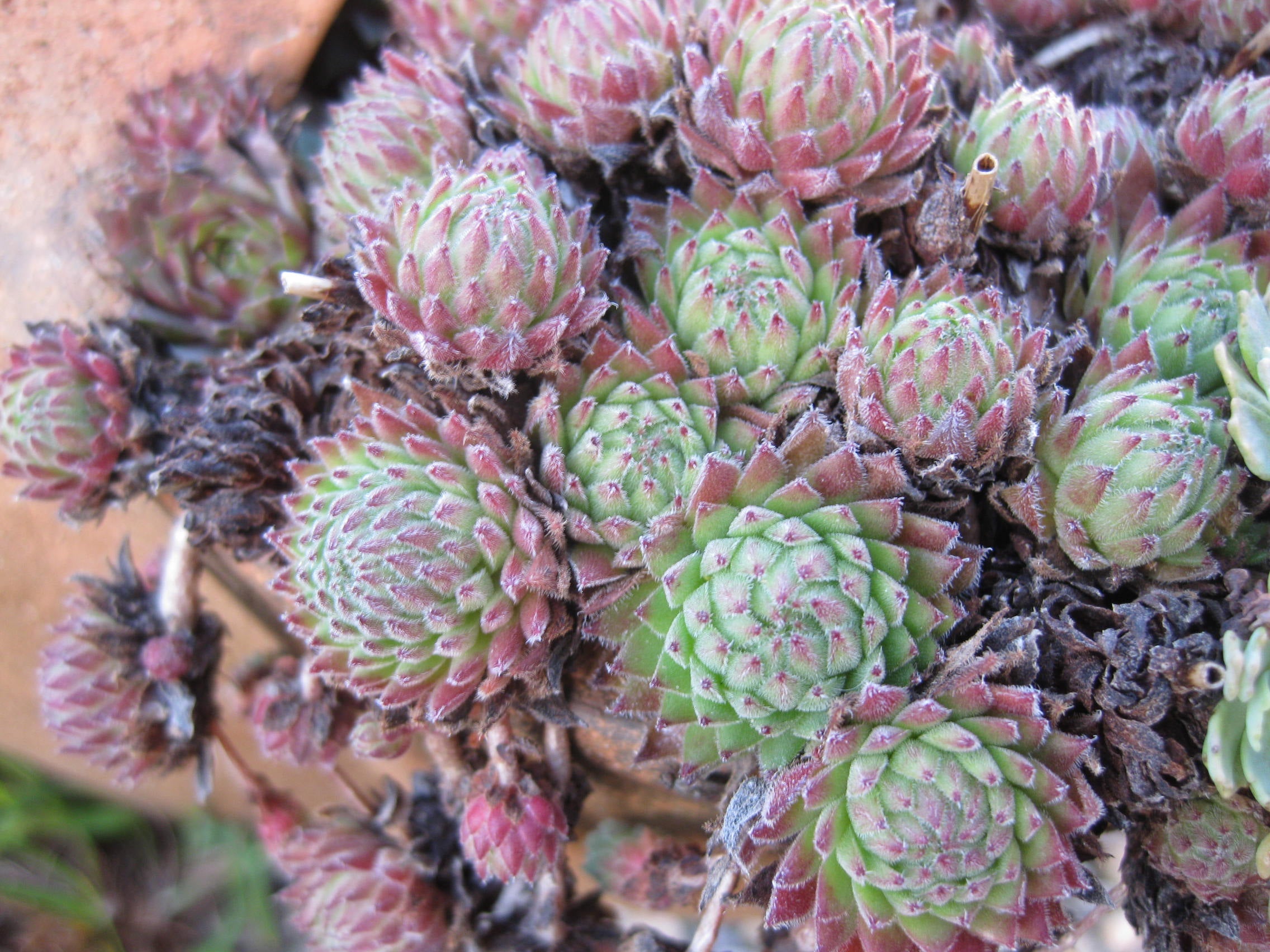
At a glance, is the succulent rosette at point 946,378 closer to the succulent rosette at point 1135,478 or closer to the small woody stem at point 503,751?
the succulent rosette at point 1135,478

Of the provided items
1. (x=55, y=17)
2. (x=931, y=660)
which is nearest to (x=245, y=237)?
(x=55, y=17)

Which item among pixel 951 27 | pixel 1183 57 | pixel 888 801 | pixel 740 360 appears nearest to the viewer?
pixel 888 801

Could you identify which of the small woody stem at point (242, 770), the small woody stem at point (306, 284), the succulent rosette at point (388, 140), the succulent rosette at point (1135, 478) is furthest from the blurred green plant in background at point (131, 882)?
the succulent rosette at point (1135, 478)

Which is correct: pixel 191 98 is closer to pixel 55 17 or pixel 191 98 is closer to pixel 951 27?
pixel 55 17

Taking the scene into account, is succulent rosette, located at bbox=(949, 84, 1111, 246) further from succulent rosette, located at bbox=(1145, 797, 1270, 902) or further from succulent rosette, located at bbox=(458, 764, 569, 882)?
succulent rosette, located at bbox=(458, 764, 569, 882)

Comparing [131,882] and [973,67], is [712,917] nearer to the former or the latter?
[973,67]

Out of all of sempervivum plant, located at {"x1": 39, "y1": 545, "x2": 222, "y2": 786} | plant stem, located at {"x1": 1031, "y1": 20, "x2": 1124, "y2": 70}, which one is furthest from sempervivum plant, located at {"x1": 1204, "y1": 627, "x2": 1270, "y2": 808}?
sempervivum plant, located at {"x1": 39, "y1": 545, "x2": 222, "y2": 786}
